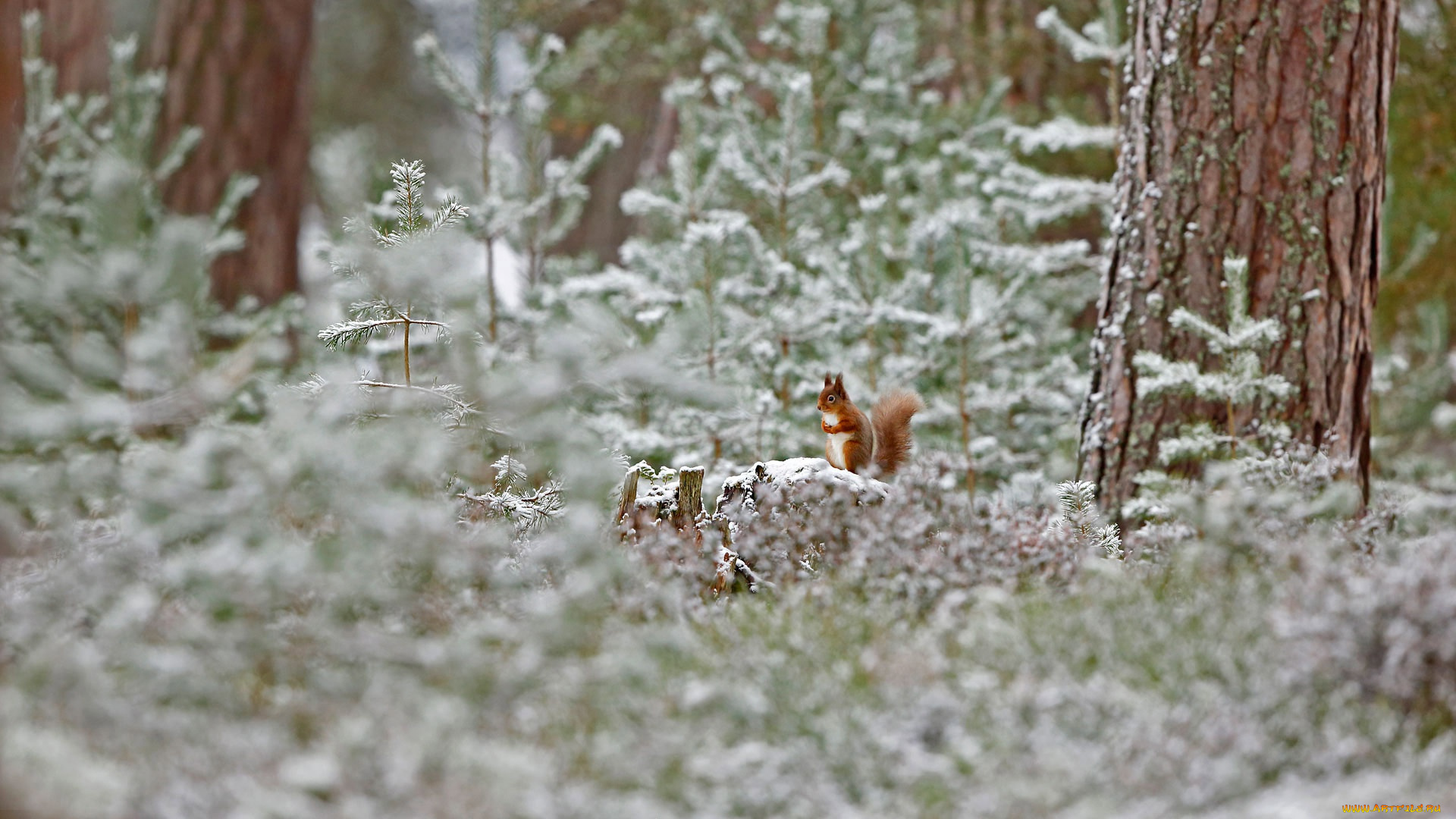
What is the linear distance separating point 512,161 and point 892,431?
8.95 feet

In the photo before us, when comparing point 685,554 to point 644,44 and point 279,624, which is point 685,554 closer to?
point 279,624

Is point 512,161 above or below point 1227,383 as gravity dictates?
above

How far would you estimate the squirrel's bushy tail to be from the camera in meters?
4.12

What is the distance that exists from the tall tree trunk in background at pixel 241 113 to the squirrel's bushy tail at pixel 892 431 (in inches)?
177

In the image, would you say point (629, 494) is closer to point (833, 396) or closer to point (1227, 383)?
point (833, 396)

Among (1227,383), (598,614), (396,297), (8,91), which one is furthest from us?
(1227,383)

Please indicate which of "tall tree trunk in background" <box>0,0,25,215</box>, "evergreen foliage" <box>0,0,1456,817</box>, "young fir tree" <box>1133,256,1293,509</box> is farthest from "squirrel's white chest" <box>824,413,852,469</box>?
"tall tree trunk in background" <box>0,0,25,215</box>

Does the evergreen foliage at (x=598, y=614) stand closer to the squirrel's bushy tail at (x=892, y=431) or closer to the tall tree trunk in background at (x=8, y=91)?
the squirrel's bushy tail at (x=892, y=431)

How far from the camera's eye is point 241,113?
708cm

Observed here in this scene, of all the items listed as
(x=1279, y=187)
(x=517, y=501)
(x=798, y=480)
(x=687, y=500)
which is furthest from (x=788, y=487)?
(x=1279, y=187)

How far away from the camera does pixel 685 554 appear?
2934mm

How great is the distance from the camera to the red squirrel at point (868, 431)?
409cm

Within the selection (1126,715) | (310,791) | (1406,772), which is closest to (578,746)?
(310,791)

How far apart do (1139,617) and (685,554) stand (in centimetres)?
109
